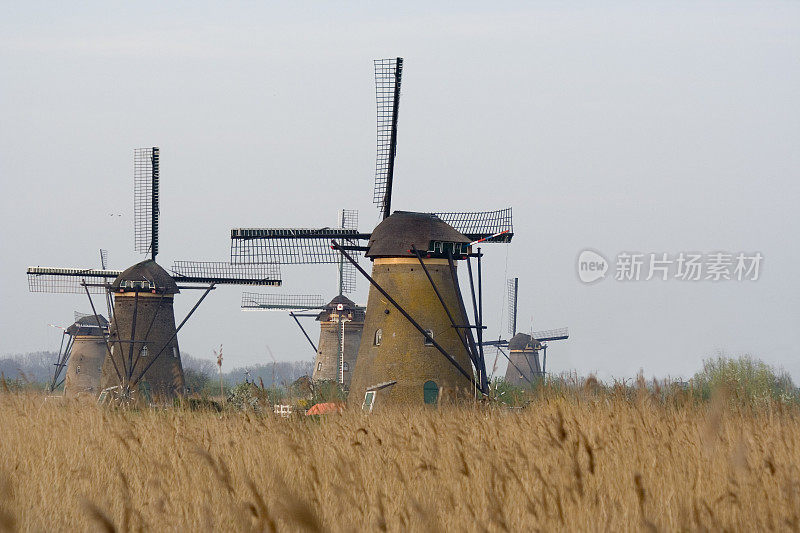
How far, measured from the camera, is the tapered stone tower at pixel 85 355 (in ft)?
176

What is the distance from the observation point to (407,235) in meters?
24.7

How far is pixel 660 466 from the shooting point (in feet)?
17.4

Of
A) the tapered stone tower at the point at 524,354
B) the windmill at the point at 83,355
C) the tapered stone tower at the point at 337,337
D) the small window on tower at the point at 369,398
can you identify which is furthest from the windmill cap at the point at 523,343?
the small window on tower at the point at 369,398

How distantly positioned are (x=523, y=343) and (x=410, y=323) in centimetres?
3965

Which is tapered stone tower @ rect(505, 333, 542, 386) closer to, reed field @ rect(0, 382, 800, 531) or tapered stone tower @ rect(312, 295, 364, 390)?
tapered stone tower @ rect(312, 295, 364, 390)

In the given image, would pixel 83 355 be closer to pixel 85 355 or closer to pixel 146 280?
pixel 85 355

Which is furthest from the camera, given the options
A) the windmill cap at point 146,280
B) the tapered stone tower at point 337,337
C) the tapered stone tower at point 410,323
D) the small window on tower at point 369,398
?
the tapered stone tower at point 337,337

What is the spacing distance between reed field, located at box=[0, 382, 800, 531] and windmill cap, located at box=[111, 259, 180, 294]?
29.8 metres

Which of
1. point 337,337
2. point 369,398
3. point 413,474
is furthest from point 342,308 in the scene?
point 413,474

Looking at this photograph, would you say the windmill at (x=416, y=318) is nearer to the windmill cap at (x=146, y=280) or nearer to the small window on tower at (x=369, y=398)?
the small window on tower at (x=369, y=398)

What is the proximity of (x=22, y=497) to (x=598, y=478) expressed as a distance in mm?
3360

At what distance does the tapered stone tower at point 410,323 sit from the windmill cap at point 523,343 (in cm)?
3858

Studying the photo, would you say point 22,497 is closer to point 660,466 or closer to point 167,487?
point 167,487

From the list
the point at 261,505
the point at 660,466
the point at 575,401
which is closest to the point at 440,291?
the point at 575,401
